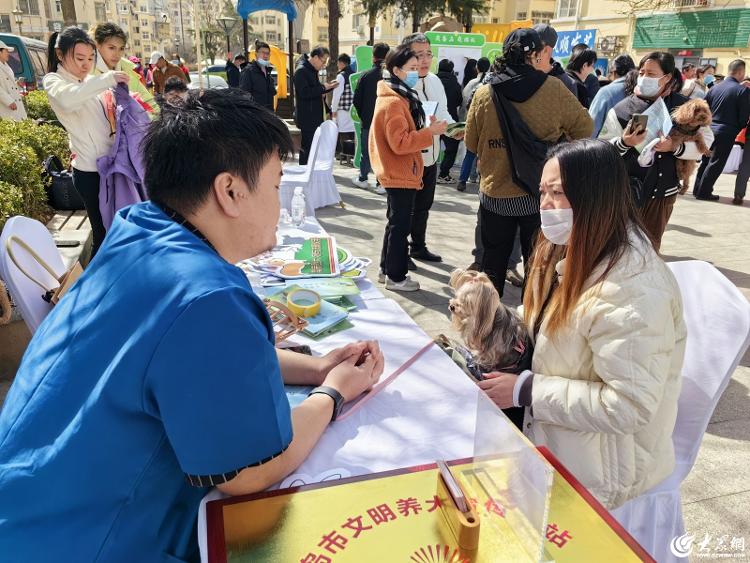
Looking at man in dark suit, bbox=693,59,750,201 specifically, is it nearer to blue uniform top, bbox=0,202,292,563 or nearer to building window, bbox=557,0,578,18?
blue uniform top, bbox=0,202,292,563

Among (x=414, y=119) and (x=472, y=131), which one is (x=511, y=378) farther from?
(x=414, y=119)

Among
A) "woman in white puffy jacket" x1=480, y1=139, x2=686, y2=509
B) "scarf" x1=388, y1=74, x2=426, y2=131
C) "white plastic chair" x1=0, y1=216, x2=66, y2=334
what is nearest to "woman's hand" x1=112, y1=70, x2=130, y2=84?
"white plastic chair" x1=0, y1=216, x2=66, y2=334

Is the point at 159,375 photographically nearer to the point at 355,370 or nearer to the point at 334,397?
the point at 334,397

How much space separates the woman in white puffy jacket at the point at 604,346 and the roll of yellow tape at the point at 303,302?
0.64m

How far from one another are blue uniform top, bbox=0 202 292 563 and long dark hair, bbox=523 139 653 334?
915 millimetres

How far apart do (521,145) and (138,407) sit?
9.21ft

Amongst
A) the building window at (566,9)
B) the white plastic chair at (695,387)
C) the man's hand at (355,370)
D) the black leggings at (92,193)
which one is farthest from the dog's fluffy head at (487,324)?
the building window at (566,9)

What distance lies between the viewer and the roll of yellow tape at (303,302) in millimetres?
1816

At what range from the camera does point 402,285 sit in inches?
162

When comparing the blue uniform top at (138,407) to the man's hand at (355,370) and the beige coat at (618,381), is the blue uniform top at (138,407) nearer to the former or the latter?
the man's hand at (355,370)

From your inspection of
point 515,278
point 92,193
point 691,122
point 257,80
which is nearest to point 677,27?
point 257,80

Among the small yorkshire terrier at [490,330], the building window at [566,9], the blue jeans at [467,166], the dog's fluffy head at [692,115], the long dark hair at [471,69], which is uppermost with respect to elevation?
the building window at [566,9]

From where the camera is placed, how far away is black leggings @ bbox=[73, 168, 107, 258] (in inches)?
144

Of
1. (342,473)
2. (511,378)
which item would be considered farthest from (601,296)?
(342,473)
